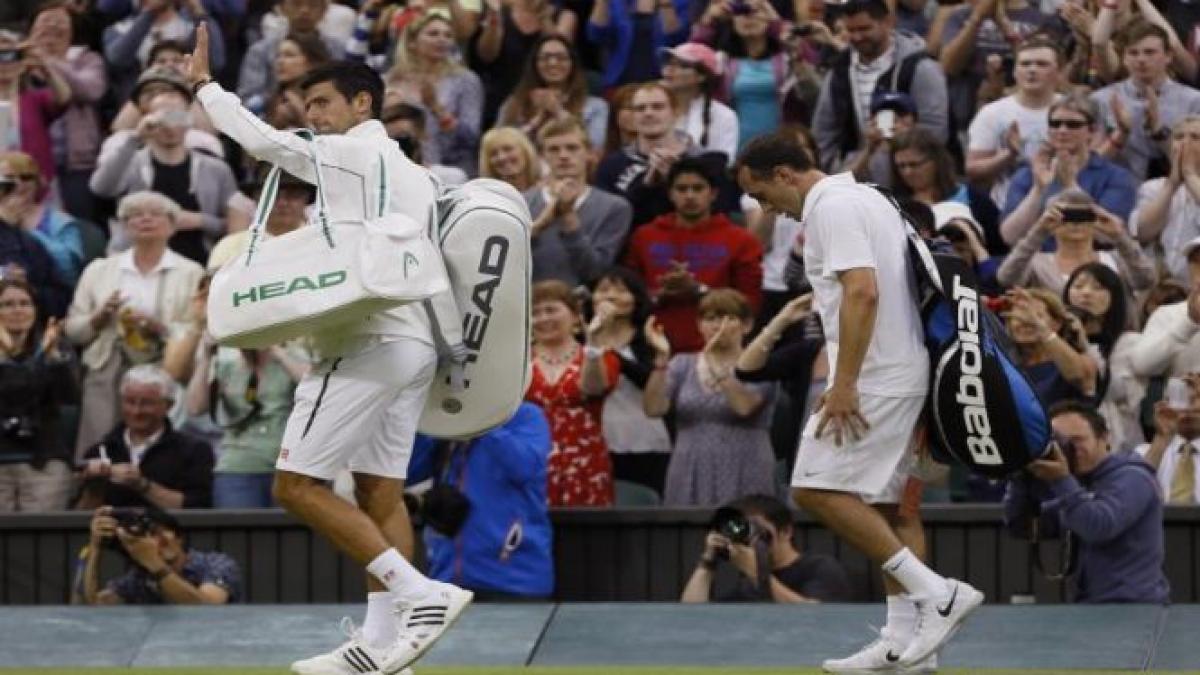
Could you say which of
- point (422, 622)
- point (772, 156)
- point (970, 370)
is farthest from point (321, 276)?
point (970, 370)

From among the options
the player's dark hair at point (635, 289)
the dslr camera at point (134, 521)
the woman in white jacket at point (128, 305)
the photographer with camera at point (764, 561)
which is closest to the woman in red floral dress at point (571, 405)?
the player's dark hair at point (635, 289)

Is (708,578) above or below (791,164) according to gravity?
below

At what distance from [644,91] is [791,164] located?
5.52 metres

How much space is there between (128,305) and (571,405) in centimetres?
258

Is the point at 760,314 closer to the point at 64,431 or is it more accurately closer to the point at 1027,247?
the point at 1027,247

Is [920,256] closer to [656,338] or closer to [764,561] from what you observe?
[764,561]

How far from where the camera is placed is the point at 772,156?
34.4ft

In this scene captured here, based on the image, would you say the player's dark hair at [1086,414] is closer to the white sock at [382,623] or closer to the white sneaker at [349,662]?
the white sock at [382,623]

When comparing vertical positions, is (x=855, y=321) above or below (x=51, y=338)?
above

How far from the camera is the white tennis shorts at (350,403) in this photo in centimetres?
1022

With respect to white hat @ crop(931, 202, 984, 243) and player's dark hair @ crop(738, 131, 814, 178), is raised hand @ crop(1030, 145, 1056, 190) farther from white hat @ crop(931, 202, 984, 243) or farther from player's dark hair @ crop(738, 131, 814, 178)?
player's dark hair @ crop(738, 131, 814, 178)

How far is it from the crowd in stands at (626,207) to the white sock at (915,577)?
2.39m

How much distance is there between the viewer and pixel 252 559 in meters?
14.1

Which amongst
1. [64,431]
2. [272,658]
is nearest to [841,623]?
[272,658]
